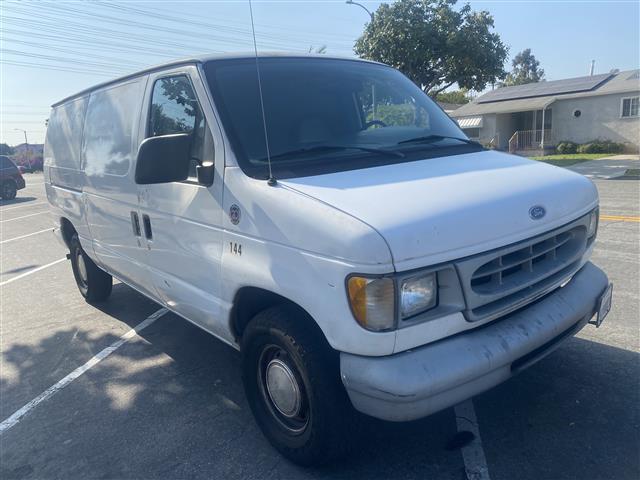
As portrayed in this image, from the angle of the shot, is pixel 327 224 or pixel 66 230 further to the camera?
pixel 66 230

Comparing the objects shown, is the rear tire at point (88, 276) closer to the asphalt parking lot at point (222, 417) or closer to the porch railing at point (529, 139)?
the asphalt parking lot at point (222, 417)

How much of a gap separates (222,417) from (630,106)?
3182 centimetres

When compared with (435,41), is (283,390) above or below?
below

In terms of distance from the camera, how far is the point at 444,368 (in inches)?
93.4

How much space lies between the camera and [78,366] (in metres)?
4.62

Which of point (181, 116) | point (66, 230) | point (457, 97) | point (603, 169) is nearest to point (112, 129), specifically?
point (181, 116)

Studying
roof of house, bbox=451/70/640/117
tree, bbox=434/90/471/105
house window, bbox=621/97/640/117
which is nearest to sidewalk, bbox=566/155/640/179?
house window, bbox=621/97/640/117

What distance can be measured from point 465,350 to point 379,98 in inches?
88.2

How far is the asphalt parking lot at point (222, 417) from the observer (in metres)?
2.92

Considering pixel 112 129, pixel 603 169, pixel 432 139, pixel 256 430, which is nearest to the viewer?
pixel 256 430

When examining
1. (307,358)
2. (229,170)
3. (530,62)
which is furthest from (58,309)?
(530,62)

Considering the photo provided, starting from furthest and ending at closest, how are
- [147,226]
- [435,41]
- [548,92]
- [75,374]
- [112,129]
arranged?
[548,92] → [435,41] → [112,129] → [75,374] → [147,226]

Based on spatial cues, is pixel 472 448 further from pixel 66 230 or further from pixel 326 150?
pixel 66 230

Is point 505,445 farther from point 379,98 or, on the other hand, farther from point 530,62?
point 530,62
